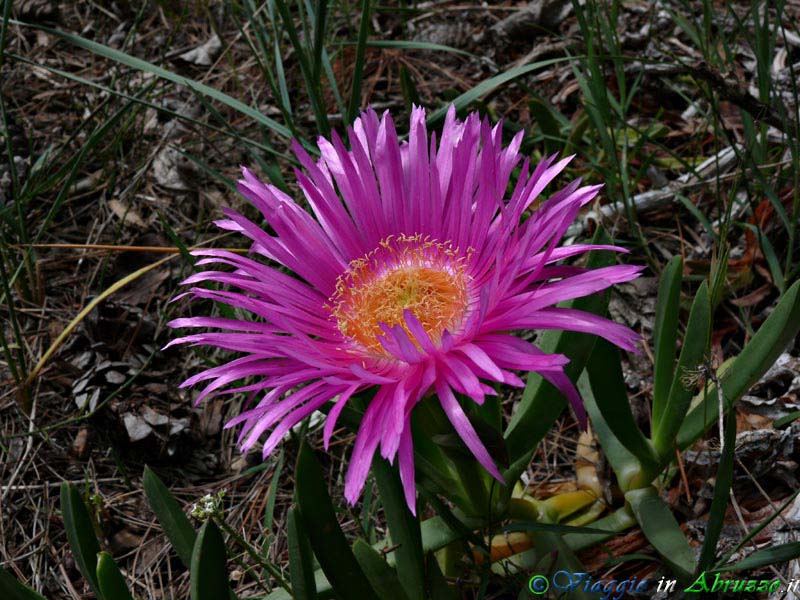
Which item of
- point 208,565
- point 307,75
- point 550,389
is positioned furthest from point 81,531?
point 307,75

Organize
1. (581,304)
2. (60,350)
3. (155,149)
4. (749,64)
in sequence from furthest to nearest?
(155,149), (749,64), (60,350), (581,304)

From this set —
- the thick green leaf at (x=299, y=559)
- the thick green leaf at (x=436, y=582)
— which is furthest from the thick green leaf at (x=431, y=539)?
the thick green leaf at (x=299, y=559)

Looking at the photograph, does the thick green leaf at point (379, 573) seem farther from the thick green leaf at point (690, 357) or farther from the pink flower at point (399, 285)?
the thick green leaf at point (690, 357)

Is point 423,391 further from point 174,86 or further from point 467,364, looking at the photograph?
point 174,86

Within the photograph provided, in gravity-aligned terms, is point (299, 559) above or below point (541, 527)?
above

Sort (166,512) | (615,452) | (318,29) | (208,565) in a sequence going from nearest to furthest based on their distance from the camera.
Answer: (208,565), (166,512), (615,452), (318,29)

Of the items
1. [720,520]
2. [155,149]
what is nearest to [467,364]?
[720,520]

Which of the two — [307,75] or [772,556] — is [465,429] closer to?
[772,556]
